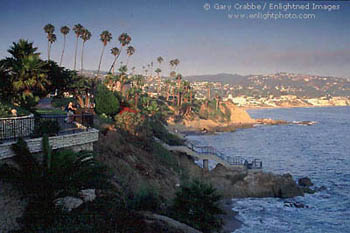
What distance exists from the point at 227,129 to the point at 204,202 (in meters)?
101

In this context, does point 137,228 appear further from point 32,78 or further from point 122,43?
point 122,43

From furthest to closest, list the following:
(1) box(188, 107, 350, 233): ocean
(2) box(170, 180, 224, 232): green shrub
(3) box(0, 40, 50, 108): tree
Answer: (1) box(188, 107, 350, 233): ocean → (3) box(0, 40, 50, 108): tree → (2) box(170, 180, 224, 232): green shrub

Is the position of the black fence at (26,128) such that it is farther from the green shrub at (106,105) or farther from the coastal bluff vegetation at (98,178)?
the green shrub at (106,105)

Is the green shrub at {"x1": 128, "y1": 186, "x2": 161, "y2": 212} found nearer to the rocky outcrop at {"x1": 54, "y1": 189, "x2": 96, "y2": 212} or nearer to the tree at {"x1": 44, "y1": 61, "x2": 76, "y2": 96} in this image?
the rocky outcrop at {"x1": 54, "y1": 189, "x2": 96, "y2": 212}

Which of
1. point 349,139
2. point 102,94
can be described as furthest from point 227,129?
point 102,94

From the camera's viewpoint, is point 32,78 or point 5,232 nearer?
point 5,232

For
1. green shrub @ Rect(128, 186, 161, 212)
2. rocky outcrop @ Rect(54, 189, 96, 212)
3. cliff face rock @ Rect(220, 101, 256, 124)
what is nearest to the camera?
rocky outcrop @ Rect(54, 189, 96, 212)

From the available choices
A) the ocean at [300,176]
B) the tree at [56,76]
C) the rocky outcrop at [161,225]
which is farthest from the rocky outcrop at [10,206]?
the ocean at [300,176]

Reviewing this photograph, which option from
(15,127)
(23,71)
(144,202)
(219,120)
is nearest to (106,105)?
(23,71)

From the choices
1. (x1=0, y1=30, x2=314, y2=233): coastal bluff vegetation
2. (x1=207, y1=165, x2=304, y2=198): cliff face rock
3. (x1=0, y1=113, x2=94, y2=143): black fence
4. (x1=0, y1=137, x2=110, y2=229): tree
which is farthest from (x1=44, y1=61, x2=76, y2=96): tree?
(x1=207, y1=165, x2=304, y2=198): cliff face rock

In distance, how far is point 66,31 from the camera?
76688 mm

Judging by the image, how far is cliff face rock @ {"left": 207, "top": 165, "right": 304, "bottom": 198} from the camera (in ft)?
121

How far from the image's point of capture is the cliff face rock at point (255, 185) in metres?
37.0

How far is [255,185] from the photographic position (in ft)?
124
